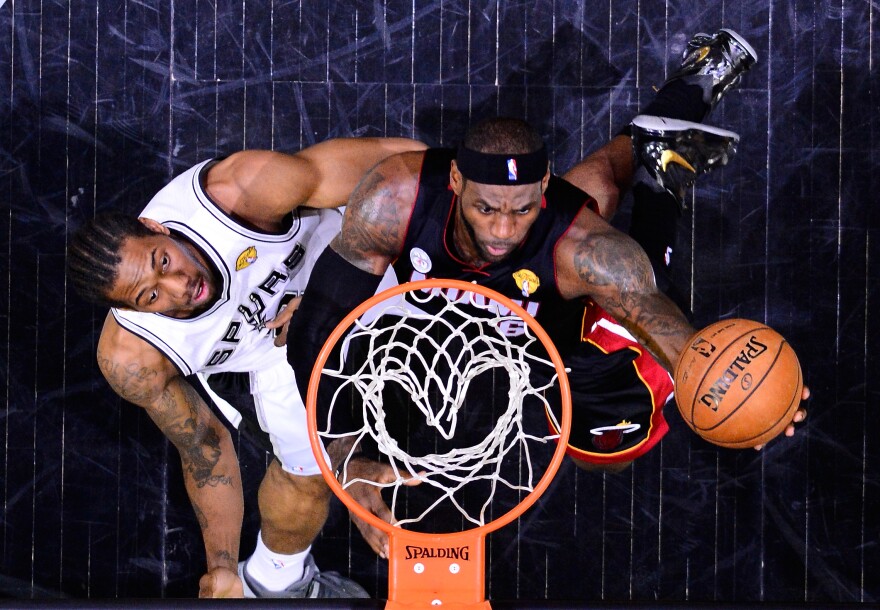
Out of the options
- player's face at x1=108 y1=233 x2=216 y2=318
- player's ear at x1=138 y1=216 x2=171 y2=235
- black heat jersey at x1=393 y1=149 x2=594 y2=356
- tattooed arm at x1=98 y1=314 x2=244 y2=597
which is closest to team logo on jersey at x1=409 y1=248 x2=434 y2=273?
black heat jersey at x1=393 y1=149 x2=594 y2=356

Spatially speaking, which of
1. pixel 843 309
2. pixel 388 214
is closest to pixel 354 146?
pixel 388 214

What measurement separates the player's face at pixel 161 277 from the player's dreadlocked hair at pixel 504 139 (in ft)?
2.88

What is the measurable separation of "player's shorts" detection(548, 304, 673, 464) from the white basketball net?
0.11 metres

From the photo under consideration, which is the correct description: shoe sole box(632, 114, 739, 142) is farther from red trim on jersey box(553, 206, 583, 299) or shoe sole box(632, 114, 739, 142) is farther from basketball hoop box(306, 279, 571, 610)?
basketball hoop box(306, 279, 571, 610)

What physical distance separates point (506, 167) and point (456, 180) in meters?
0.19

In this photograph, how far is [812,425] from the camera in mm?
3172

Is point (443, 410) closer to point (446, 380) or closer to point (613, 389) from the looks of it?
point (446, 380)

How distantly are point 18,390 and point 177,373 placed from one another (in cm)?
87

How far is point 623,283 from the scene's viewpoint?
226 centimetres

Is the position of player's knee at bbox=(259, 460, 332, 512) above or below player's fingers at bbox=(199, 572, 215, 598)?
above

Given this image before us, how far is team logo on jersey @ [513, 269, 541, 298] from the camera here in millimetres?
2410

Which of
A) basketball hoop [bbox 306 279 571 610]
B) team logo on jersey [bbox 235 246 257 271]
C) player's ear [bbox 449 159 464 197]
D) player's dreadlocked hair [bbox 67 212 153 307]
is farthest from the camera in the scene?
team logo on jersey [bbox 235 246 257 271]

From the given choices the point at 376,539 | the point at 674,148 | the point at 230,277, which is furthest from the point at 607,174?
the point at 376,539

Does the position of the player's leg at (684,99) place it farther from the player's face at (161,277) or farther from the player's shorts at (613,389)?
the player's face at (161,277)
